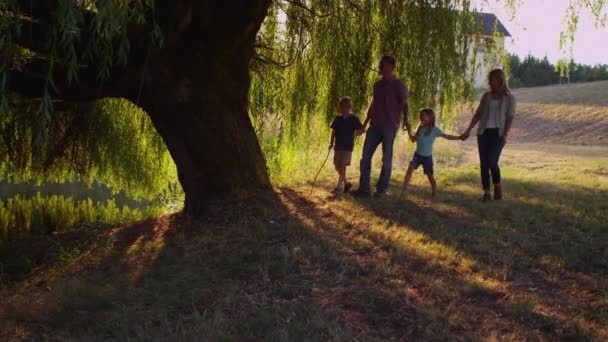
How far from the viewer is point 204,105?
21.4 ft

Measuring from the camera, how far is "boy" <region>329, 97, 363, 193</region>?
303 inches

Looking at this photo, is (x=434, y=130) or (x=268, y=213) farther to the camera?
(x=434, y=130)

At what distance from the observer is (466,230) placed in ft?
19.4

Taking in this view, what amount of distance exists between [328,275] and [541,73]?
4333 centimetres

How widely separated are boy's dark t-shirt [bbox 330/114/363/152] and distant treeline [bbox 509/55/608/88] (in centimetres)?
3767

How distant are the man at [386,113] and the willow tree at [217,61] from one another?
1.11 meters

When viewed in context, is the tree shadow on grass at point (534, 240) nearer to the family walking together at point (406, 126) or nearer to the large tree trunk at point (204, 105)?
the family walking together at point (406, 126)

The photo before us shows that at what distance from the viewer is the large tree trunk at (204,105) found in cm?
644

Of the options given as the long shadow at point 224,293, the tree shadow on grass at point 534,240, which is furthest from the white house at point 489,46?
the long shadow at point 224,293

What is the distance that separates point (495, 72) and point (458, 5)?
175 centimetres

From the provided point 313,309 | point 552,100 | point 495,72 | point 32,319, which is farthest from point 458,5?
point 552,100

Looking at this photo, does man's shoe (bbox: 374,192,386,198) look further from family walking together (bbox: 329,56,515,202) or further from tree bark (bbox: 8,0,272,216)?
tree bark (bbox: 8,0,272,216)

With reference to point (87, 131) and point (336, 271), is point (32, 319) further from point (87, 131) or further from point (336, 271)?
point (87, 131)

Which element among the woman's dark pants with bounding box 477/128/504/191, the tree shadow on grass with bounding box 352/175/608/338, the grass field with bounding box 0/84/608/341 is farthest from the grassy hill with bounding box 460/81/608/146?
the grass field with bounding box 0/84/608/341
